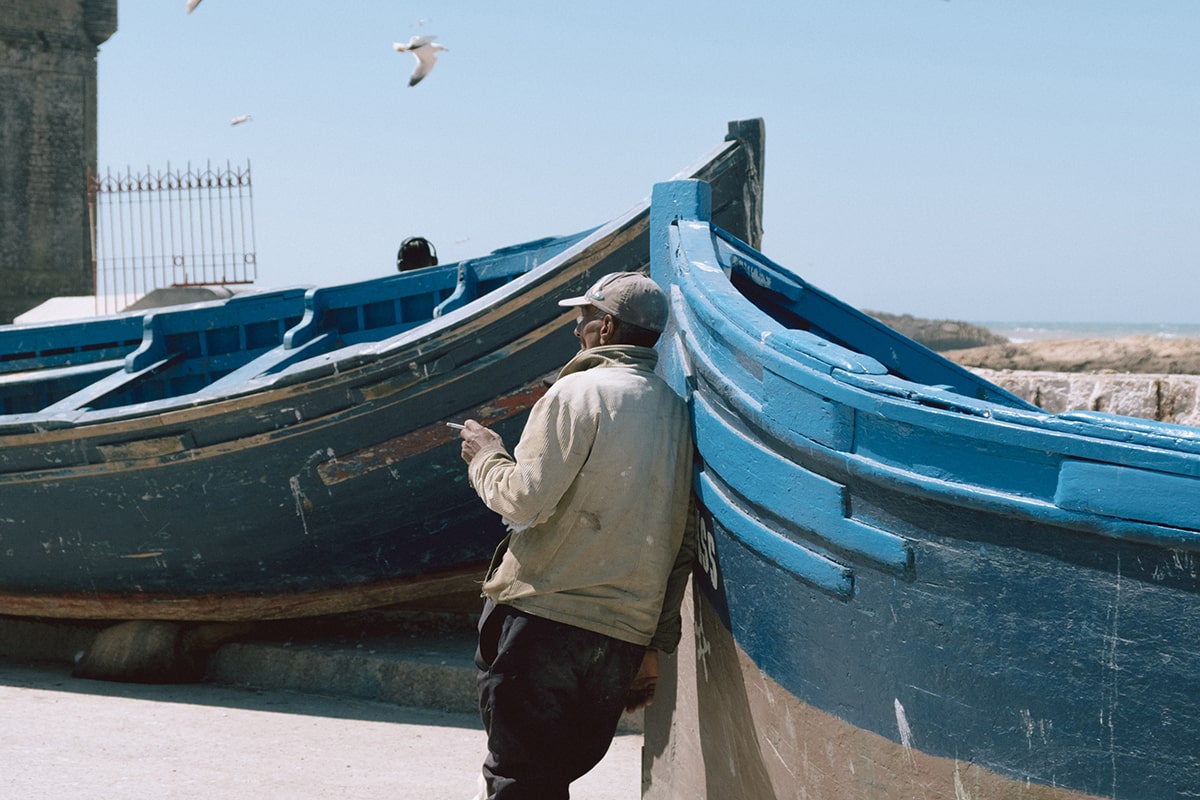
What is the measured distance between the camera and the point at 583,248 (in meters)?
5.22

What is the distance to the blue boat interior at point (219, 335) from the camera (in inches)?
273

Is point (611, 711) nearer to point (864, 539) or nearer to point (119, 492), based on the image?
point (864, 539)

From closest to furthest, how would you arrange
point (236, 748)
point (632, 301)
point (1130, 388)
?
1. point (632, 301)
2. point (236, 748)
3. point (1130, 388)

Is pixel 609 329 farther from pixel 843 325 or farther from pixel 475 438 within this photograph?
pixel 843 325

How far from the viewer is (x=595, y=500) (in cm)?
280

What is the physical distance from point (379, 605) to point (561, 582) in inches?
125

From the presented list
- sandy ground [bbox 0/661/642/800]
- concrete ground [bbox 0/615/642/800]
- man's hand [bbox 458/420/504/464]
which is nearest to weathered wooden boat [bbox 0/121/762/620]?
concrete ground [bbox 0/615/642/800]

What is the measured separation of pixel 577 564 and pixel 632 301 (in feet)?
2.14

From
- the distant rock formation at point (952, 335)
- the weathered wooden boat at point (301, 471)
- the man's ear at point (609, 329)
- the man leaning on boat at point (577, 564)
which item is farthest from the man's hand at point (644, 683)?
the distant rock formation at point (952, 335)

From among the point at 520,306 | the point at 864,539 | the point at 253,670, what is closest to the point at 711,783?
the point at 864,539

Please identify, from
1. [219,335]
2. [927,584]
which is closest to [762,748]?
[927,584]

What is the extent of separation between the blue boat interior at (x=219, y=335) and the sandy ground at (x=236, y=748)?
1.94m

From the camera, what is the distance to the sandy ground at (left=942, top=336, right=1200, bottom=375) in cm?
1163

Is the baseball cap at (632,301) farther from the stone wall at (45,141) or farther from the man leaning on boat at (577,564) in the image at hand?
the stone wall at (45,141)
